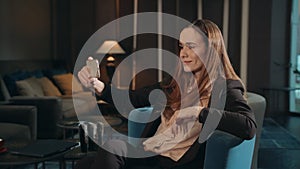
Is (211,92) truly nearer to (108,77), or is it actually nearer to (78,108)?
(78,108)

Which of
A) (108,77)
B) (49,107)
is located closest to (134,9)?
(108,77)

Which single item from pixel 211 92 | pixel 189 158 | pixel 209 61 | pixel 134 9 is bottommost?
pixel 189 158

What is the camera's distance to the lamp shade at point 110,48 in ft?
20.9

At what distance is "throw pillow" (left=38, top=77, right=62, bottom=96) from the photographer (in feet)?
17.0

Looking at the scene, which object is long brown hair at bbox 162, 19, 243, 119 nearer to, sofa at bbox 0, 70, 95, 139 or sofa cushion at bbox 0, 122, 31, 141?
sofa cushion at bbox 0, 122, 31, 141

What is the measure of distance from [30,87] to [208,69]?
129 inches

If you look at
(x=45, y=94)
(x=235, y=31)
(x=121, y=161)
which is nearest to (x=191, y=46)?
(x=121, y=161)

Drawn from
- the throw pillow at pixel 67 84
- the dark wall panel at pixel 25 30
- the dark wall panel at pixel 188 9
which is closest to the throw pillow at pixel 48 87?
the throw pillow at pixel 67 84

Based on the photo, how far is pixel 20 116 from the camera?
3.74 metres

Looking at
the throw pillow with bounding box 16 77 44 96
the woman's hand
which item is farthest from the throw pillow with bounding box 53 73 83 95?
the woman's hand

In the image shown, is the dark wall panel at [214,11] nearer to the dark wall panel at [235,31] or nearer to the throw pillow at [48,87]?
the dark wall panel at [235,31]

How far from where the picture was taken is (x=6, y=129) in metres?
3.39

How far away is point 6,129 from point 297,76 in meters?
4.96

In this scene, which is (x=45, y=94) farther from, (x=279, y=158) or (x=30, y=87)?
(x=279, y=158)
